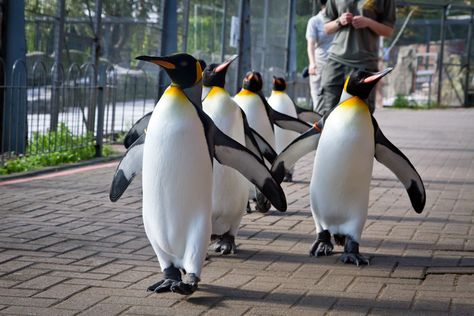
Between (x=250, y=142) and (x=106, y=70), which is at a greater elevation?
(x=106, y=70)

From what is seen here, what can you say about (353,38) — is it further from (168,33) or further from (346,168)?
(168,33)

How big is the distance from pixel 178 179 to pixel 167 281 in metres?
0.50

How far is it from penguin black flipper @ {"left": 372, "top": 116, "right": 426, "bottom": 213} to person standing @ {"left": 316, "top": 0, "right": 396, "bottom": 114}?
1.61m

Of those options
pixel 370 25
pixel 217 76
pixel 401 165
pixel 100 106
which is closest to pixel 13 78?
pixel 100 106

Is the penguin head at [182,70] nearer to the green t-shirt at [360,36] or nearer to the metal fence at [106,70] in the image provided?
the green t-shirt at [360,36]

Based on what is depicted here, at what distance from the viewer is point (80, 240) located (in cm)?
588

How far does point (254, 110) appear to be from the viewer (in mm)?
7395

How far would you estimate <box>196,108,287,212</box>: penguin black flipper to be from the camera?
481 centimetres

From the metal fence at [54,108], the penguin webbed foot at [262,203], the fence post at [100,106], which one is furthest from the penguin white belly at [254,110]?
the fence post at [100,106]

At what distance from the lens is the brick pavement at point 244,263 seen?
4367 millimetres

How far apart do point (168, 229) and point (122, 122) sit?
875 cm

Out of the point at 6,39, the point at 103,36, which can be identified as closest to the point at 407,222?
the point at 6,39

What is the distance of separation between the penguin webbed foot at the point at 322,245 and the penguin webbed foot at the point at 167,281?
1.31 metres

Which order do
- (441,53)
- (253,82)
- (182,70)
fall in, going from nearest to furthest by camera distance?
(182,70) → (253,82) → (441,53)
